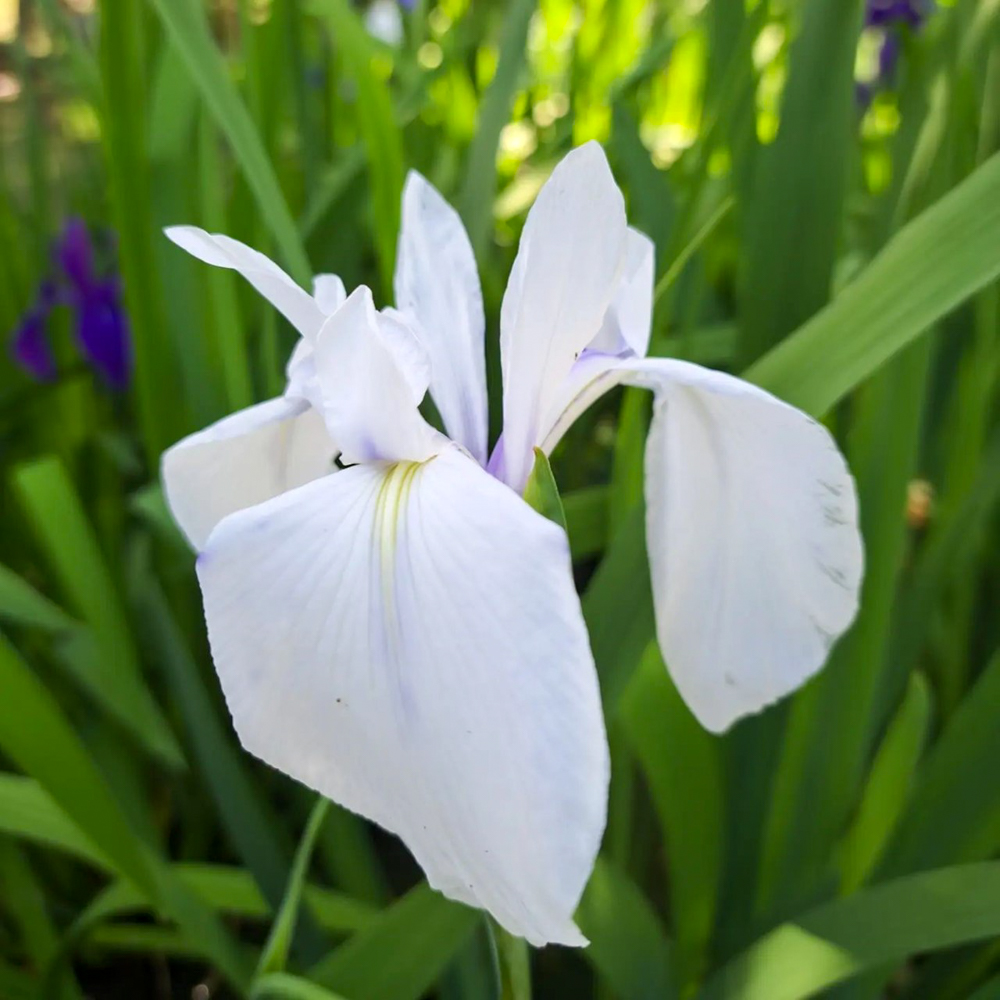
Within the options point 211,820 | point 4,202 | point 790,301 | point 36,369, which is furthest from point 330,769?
point 4,202

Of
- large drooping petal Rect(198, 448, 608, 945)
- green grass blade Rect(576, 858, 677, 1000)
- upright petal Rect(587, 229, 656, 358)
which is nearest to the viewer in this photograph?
A: large drooping petal Rect(198, 448, 608, 945)

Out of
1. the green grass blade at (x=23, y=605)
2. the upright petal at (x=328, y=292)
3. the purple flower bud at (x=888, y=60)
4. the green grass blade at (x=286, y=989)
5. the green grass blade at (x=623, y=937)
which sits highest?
the purple flower bud at (x=888, y=60)

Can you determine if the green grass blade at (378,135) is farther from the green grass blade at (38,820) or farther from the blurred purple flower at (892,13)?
the blurred purple flower at (892,13)

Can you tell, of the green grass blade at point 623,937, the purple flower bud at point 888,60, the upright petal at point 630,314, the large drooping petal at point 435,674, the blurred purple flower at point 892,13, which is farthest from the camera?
the purple flower bud at point 888,60

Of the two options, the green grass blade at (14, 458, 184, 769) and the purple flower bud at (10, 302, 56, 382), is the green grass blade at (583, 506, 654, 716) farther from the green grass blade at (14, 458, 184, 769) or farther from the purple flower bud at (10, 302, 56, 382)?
the purple flower bud at (10, 302, 56, 382)

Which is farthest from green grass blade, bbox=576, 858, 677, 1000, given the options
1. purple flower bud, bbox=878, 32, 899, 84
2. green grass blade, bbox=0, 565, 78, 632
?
purple flower bud, bbox=878, 32, 899, 84

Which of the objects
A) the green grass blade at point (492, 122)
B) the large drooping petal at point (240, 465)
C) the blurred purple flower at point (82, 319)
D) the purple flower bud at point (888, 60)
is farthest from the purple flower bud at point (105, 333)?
the purple flower bud at point (888, 60)
